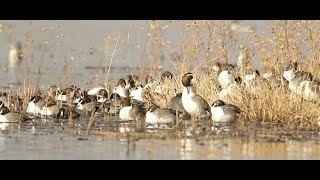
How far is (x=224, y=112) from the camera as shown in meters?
15.3

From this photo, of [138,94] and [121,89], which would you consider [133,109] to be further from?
[121,89]

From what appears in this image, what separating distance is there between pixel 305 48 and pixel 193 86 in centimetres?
340

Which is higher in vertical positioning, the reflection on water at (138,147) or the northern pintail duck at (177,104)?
the northern pintail duck at (177,104)

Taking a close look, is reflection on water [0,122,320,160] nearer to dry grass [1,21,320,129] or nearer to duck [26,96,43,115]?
duck [26,96,43,115]

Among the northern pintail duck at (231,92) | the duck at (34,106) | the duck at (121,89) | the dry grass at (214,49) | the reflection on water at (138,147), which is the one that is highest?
the dry grass at (214,49)

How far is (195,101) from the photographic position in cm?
1594

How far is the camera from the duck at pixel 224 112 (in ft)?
50.0

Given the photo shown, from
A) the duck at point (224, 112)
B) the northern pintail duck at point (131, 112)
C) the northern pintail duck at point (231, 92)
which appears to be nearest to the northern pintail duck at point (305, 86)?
the northern pintail duck at point (231, 92)

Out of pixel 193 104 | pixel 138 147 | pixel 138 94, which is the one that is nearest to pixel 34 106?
pixel 138 94

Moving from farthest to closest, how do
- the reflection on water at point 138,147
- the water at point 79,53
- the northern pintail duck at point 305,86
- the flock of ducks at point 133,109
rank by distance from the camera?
the water at point 79,53 → the northern pintail duck at point 305,86 → the flock of ducks at point 133,109 → the reflection on water at point 138,147

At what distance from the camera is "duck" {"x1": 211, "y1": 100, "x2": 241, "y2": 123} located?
1525 centimetres

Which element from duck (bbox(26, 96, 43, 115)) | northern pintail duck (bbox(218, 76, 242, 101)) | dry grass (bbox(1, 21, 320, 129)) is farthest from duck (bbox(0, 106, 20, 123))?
northern pintail duck (bbox(218, 76, 242, 101))

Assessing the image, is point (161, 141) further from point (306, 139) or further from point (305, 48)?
point (305, 48)

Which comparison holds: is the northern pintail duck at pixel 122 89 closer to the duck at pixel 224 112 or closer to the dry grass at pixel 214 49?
the dry grass at pixel 214 49
